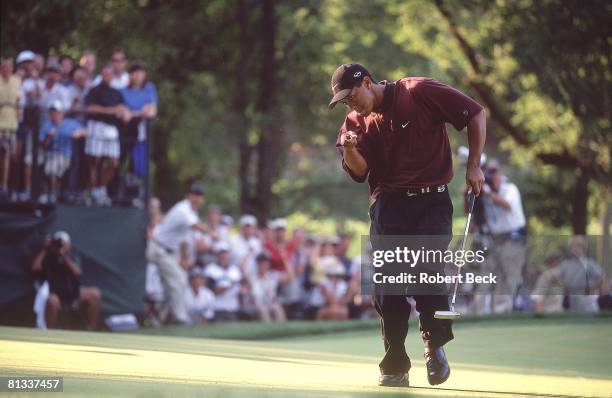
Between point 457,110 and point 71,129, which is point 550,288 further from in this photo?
point 457,110

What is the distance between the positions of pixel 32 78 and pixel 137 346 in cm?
734

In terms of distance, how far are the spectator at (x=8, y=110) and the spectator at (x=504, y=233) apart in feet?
21.7

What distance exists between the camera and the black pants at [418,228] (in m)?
7.97

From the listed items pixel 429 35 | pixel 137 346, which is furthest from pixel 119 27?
pixel 137 346

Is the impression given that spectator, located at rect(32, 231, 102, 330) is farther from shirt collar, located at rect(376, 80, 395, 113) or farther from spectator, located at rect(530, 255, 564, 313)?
shirt collar, located at rect(376, 80, 395, 113)

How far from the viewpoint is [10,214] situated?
1673 centimetres

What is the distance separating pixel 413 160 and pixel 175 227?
1111 centimetres

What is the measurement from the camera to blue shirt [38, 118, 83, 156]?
54.0 ft

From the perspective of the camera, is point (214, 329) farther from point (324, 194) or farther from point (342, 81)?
point (324, 194)

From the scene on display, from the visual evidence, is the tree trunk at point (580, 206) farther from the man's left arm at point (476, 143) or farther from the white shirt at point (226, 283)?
the man's left arm at point (476, 143)

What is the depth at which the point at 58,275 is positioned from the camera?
1623 centimetres

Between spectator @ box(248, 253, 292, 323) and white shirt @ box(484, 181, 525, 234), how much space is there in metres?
4.40

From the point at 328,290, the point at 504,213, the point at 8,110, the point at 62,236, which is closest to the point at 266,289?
the point at 328,290

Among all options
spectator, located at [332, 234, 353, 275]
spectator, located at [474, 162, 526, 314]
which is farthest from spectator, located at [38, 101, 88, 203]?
spectator, located at [332, 234, 353, 275]
